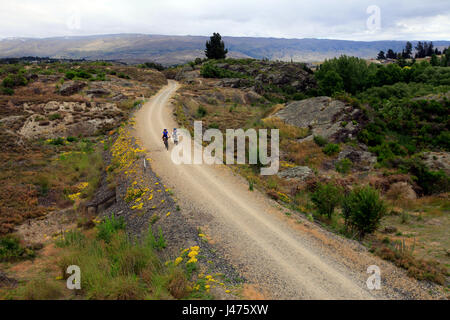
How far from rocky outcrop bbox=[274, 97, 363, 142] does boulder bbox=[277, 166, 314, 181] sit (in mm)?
8271

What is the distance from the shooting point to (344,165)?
21.1 meters

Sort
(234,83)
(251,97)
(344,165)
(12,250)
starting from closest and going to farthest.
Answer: (12,250) < (344,165) < (251,97) < (234,83)

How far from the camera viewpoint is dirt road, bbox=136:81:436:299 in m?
7.72

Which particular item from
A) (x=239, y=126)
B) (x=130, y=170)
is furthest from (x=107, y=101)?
(x=130, y=170)

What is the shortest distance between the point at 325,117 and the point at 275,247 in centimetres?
2403

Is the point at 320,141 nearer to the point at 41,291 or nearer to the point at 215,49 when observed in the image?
the point at 41,291

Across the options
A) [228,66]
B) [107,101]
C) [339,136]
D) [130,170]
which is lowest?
[130,170]

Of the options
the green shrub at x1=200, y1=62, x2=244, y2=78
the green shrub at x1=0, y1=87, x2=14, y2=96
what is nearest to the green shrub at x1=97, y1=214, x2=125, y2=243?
the green shrub at x1=0, y1=87, x2=14, y2=96

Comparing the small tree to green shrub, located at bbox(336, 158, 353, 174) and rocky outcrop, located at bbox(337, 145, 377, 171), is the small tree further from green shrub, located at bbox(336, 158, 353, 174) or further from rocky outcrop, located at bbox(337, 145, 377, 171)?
green shrub, located at bbox(336, 158, 353, 174)

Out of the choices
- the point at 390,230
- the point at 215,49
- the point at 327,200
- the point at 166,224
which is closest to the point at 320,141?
the point at 327,200

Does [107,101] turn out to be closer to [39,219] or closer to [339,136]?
[39,219]
